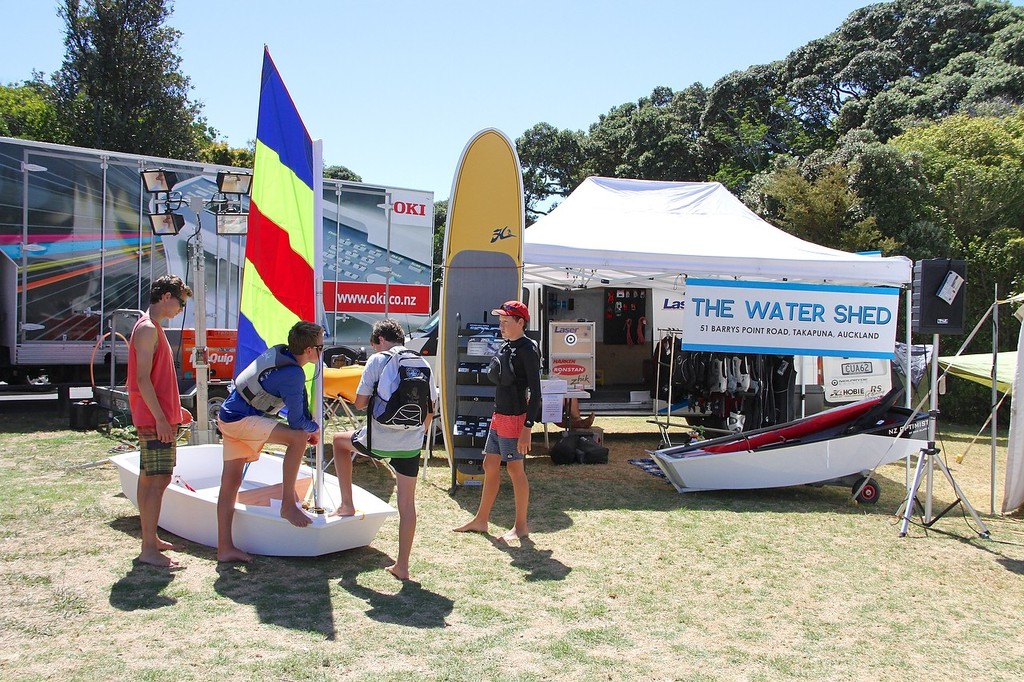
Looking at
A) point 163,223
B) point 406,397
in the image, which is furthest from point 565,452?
point 163,223

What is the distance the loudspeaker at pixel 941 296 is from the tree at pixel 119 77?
19617 millimetres

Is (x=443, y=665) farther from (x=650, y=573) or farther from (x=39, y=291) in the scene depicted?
(x=39, y=291)

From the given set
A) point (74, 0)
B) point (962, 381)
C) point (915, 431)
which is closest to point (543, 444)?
point (915, 431)

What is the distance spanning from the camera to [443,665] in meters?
3.21

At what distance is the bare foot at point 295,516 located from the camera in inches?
170

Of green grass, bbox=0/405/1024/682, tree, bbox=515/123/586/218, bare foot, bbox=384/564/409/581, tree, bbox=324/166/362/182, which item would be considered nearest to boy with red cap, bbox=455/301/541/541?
green grass, bbox=0/405/1024/682

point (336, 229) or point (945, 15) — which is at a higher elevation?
point (945, 15)

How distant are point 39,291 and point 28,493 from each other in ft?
15.0

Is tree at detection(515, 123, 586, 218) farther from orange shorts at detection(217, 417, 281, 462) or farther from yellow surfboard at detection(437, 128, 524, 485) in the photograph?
orange shorts at detection(217, 417, 281, 462)

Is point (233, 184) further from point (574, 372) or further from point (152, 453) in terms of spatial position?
point (574, 372)

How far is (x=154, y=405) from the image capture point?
165 inches

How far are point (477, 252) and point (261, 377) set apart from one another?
3475 mm

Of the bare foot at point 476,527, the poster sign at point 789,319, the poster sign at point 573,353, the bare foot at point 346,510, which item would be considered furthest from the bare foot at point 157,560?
the poster sign at point 573,353

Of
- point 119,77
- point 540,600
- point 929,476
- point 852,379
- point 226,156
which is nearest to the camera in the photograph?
point 540,600
